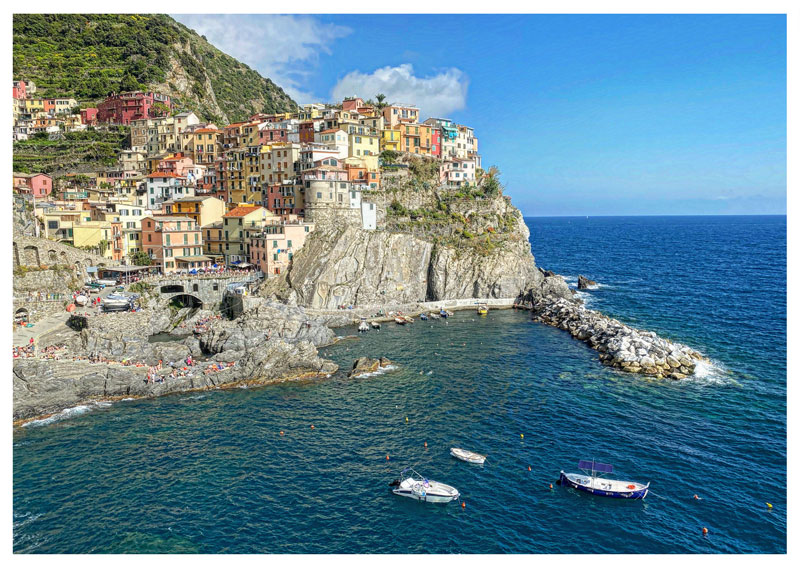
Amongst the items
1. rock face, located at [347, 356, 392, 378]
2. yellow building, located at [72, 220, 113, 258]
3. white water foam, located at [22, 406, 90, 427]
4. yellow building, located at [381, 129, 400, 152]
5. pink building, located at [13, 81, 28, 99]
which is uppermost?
pink building, located at [13, 81, 28, 99]

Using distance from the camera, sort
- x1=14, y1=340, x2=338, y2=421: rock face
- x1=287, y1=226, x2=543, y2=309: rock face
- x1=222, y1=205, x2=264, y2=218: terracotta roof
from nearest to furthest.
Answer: x1=14, y1=340, x2=338, y2=421: rock face
x1=287, y1=226, x2=543, y2=309: rock face
x1=222, y1=205, x2=264, y2=218: terracotta roof

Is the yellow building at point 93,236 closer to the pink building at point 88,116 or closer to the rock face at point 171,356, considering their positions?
the rock face at point 171,356

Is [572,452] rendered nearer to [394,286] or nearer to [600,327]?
[600,327]

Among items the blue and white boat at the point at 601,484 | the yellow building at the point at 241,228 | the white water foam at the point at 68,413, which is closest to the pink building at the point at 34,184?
the yellow building at the point at 241,228

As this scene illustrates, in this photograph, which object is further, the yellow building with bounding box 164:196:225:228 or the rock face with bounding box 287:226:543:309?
the yellow building with bounding box 164:196:225:228

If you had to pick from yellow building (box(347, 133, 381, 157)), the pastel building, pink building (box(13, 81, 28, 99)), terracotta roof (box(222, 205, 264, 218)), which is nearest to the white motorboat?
the pastel building

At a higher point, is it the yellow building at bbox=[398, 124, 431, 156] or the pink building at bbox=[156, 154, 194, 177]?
the yellow building at bbox=[398, 124, 431, 156]

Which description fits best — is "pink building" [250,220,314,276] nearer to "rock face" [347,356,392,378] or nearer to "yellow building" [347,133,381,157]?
"yellow building" [347,133,381,157]
